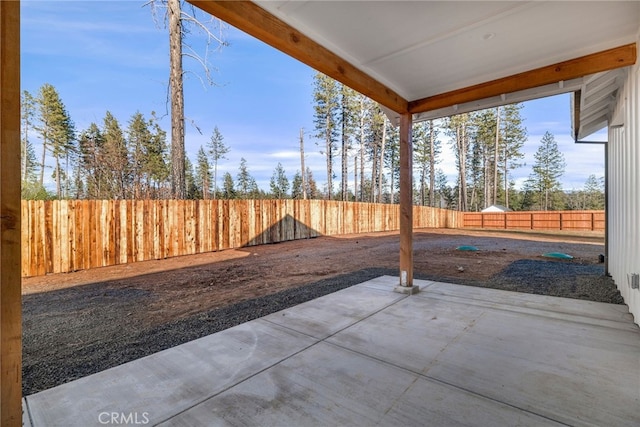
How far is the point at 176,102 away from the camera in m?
8.68

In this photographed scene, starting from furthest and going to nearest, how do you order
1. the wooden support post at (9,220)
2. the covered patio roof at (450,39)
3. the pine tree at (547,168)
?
the pine tree at (547,168), the covered patio roof at (450,39), the wooden support post at (9,220)

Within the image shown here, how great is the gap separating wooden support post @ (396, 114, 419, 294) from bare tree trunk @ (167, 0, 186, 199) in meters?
7.21

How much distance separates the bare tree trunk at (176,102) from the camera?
8.53 meters

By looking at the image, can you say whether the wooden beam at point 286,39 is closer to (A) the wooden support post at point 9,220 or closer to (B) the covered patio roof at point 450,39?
(B) the covered patio roof at point 450,39

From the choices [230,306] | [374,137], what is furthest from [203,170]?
[230,306]

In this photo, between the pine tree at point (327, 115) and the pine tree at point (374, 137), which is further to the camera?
the pine tree at point (374, 137)

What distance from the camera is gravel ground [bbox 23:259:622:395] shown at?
2213 mm

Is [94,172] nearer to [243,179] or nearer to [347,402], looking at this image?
A: [347,402]

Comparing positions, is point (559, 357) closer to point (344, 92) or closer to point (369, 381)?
point (369, 381)

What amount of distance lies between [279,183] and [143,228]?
2934 cm

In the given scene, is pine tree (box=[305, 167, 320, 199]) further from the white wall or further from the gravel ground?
the white wall

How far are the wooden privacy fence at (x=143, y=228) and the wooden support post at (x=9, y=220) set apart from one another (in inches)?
243

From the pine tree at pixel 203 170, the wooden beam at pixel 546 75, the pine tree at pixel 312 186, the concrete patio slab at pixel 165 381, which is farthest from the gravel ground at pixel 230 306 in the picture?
the pine tree at pixel 203 170

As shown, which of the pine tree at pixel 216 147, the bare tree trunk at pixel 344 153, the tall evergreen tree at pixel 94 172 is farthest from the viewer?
the pine tree at pixel 216 147
